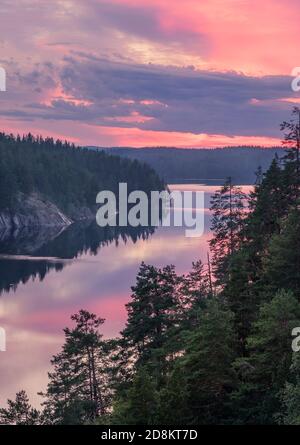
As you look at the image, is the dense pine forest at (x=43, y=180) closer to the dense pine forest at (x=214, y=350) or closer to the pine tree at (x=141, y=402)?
the dense pine forest at (x=214, y=350)

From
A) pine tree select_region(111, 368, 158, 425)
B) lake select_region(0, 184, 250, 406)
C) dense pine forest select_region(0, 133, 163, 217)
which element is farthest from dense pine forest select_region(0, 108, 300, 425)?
dense pine forest select_region(0, 133, 163, 217)

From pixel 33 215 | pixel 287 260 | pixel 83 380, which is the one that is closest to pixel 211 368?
pixel 287 260

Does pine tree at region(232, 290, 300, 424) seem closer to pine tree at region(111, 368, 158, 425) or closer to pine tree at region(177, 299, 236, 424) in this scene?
pine tree at region(177, 299, 236, 424)

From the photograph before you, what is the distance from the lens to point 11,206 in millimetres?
142125

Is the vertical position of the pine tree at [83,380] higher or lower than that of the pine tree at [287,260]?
lower

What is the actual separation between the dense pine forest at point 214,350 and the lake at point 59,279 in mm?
7553

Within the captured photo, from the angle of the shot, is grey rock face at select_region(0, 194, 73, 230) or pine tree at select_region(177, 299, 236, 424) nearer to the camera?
pine tree at select_region(177, 299, 236, 424)

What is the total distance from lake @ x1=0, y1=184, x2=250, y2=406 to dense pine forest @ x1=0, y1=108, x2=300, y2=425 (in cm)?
755

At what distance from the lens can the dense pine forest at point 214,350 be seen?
68.6 ft

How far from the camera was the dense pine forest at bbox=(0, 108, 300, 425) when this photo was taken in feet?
68.6

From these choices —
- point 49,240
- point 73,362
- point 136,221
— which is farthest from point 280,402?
point 136,221

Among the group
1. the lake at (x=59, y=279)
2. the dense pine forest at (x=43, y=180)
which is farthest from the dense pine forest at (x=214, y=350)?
the dense pine forest at (x=43, y=180)
